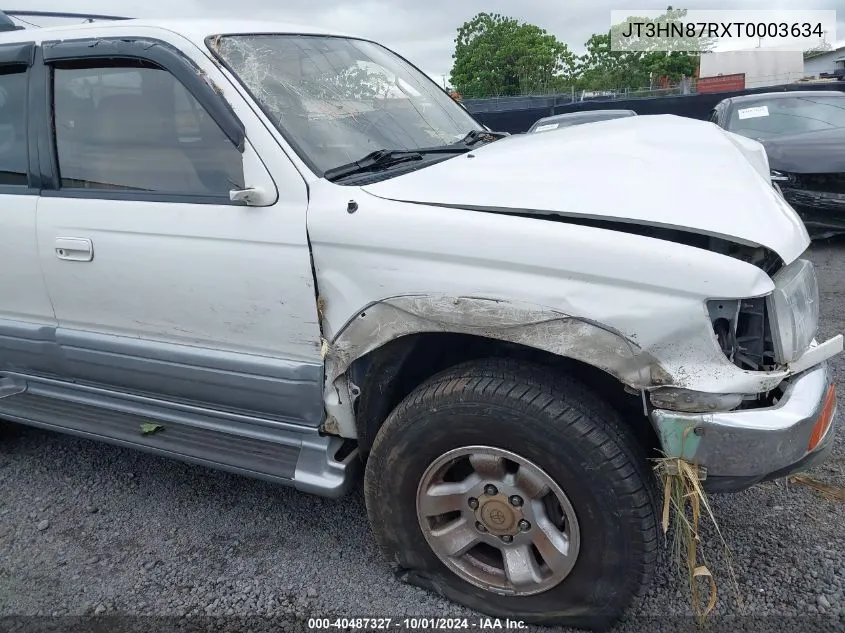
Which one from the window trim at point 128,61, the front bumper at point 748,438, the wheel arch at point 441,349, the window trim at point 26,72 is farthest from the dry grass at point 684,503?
the window trim at point 26,72

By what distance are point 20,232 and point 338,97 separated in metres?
1.43

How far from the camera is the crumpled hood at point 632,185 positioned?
1979mm

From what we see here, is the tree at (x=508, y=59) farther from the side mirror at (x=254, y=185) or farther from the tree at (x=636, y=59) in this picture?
the side mirror at (x=254, y=185)

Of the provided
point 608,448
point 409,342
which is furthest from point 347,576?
point 608,448

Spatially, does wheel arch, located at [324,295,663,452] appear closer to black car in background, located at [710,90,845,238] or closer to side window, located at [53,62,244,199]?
side window, located at [53,62,244,199]

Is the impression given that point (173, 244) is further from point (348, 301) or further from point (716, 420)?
point (716, 420)

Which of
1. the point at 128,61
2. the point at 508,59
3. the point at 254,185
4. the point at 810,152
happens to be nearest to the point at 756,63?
the point at 508,59

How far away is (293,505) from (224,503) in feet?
1.04

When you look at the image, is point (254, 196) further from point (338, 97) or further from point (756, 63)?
point (756, 63)

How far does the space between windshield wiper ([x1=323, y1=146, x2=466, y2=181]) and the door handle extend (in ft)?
3.40

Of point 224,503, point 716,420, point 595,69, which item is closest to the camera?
point 716,420

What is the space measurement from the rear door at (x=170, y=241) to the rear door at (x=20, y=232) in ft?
0.28

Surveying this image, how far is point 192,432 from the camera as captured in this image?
2734 millimetres

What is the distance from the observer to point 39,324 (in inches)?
116
